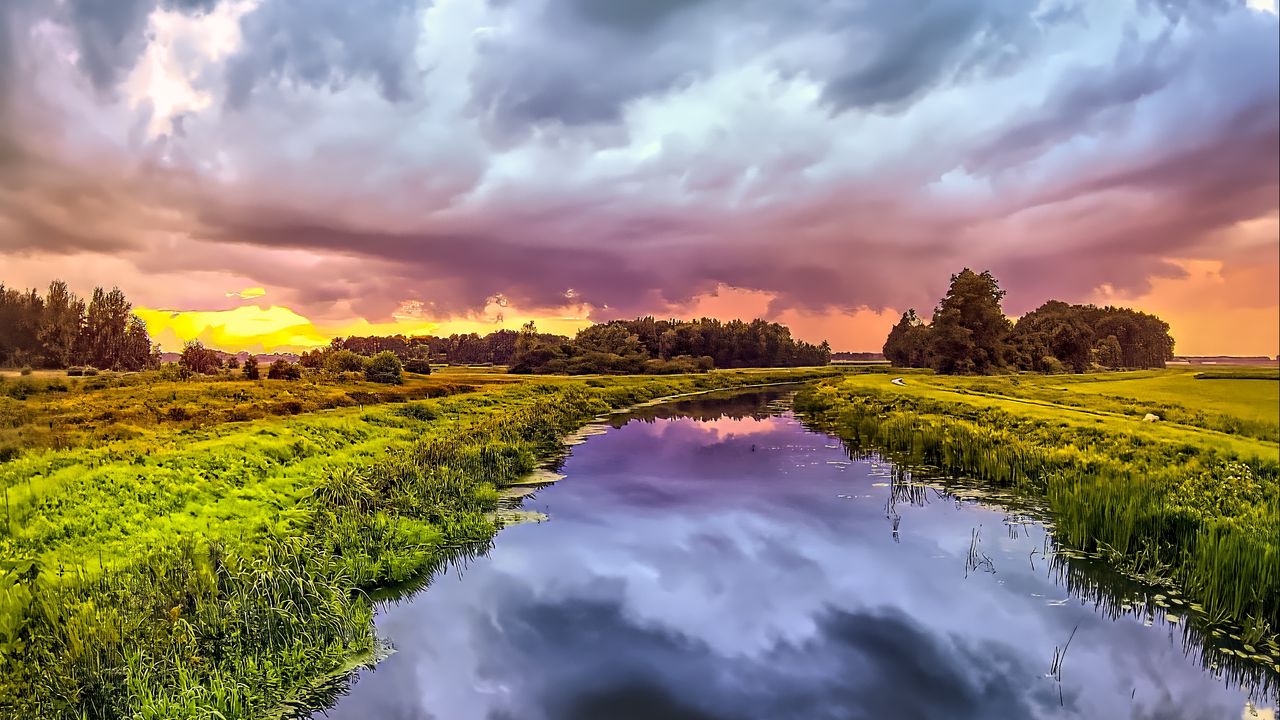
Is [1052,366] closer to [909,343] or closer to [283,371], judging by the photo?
[909,343]

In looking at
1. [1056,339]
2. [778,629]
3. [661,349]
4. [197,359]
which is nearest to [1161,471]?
[778,629]

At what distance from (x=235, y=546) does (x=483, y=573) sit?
5645 millimetres

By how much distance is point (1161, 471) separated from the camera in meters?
16.8

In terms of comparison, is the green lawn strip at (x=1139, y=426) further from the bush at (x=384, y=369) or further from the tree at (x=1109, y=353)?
the bush at (x=384, y=369)

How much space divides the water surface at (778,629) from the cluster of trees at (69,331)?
24757mm

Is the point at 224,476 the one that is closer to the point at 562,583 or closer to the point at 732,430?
the point at 562,583

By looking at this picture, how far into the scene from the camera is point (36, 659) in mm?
8539

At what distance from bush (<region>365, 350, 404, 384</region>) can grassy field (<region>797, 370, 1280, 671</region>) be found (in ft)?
144

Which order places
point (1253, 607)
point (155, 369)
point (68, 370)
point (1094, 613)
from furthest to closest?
point (155, 369)
point (68, 370)
point (1094, 613)
point (1253, 607)

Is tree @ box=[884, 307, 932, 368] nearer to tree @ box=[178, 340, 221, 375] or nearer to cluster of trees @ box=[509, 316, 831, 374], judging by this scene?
cluster of trees @ box=[509, 316, 831, 374]

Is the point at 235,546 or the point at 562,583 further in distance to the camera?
the point at 562,583

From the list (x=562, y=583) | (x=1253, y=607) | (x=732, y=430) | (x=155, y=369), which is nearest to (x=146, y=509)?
(x=562, y=583)

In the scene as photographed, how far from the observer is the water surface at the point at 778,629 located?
9.98 m

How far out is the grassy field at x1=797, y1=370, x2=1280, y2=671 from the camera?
1149cm
